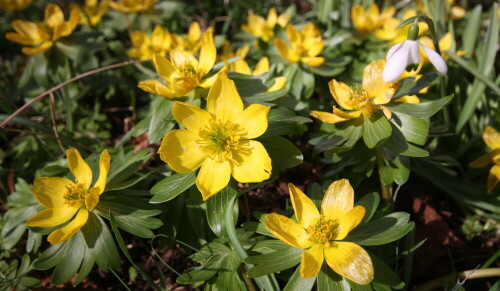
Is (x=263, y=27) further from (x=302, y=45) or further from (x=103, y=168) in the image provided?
(x=103, y=168)

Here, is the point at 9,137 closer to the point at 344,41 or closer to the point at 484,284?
the point at 344,41

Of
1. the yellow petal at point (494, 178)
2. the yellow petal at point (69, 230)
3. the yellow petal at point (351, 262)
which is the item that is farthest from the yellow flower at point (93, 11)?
the yellow petal at point (494, 178)

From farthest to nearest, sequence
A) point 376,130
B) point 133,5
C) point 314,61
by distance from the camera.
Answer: point 133,5 → point 314,61 → point 376,130

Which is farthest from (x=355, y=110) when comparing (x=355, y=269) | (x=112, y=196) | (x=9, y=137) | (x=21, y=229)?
(x=9, y=137)

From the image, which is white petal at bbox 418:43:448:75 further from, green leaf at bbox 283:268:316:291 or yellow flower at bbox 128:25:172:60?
yellow flower at bbox 128:25:172:60

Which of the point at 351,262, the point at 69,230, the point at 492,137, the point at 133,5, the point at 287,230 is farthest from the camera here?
the point at 133,5

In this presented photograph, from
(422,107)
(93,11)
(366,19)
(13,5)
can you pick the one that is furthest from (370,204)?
(13,5)

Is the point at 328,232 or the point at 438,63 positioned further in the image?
the point at 438,63
